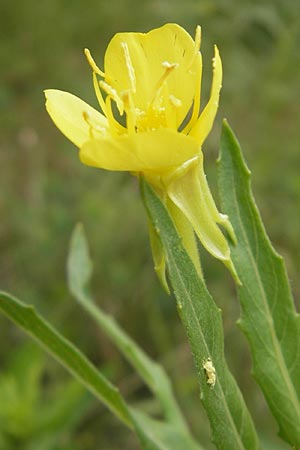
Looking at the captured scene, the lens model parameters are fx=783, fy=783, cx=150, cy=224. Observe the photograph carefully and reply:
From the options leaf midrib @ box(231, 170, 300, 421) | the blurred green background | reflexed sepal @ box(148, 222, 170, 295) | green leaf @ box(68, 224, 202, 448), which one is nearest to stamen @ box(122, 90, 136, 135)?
reflexed sepal @ box(148, 222, 170, 295)

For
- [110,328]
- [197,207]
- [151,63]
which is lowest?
[110,328]

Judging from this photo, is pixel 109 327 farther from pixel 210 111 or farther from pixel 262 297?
pixel 210 111

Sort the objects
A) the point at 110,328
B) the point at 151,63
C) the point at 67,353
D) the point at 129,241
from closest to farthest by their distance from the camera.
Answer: the point at 151,63
the point at 67,353
the point at 110,328
the point at 129,241

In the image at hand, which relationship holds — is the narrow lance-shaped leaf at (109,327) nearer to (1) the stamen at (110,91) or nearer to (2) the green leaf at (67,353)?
(2) the green leaf at (67,353)

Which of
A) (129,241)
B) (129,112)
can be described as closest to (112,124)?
(129,112)

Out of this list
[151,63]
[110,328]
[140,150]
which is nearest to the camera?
[140,150]

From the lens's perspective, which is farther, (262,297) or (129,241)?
(129,241)

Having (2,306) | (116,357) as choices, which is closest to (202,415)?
(116,357)

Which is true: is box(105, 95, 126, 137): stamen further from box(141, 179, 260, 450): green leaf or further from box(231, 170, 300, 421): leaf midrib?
box(231, 170, 300, 421): leaf midrib
